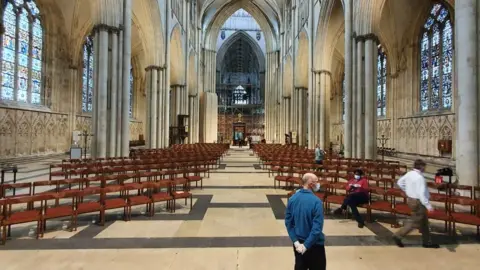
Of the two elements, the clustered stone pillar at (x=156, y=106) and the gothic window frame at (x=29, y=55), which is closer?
the gothic window frame at (x=29, y=55)

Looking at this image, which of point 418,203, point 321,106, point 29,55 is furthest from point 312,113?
point 29,55

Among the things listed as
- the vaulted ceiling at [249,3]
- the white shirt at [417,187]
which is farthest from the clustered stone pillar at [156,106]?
the vaulted ceiling at [249,3]

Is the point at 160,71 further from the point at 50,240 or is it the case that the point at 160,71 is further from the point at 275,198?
the point at 50,240

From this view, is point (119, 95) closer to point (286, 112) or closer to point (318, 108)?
point (318, 108)

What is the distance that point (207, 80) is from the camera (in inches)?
1866

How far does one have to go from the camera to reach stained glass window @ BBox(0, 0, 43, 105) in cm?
1808

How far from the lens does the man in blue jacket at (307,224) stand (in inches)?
102

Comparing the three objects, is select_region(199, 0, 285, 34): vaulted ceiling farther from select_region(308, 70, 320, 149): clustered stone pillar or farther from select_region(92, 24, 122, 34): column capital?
select_region(92, 24, 122, 34): column capital

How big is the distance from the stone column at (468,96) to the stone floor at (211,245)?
3.44m

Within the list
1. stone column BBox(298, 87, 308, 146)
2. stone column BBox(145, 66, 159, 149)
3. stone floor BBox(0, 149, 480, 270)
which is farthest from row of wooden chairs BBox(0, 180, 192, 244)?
stone column BBox(298, 87, 308, 146)

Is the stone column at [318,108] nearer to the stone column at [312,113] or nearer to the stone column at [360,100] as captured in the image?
the stone column at [312,113]

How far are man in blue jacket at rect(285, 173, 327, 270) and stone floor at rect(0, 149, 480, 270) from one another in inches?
47.2

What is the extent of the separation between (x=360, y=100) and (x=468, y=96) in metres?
7.69

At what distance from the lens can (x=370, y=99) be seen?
610 inches
